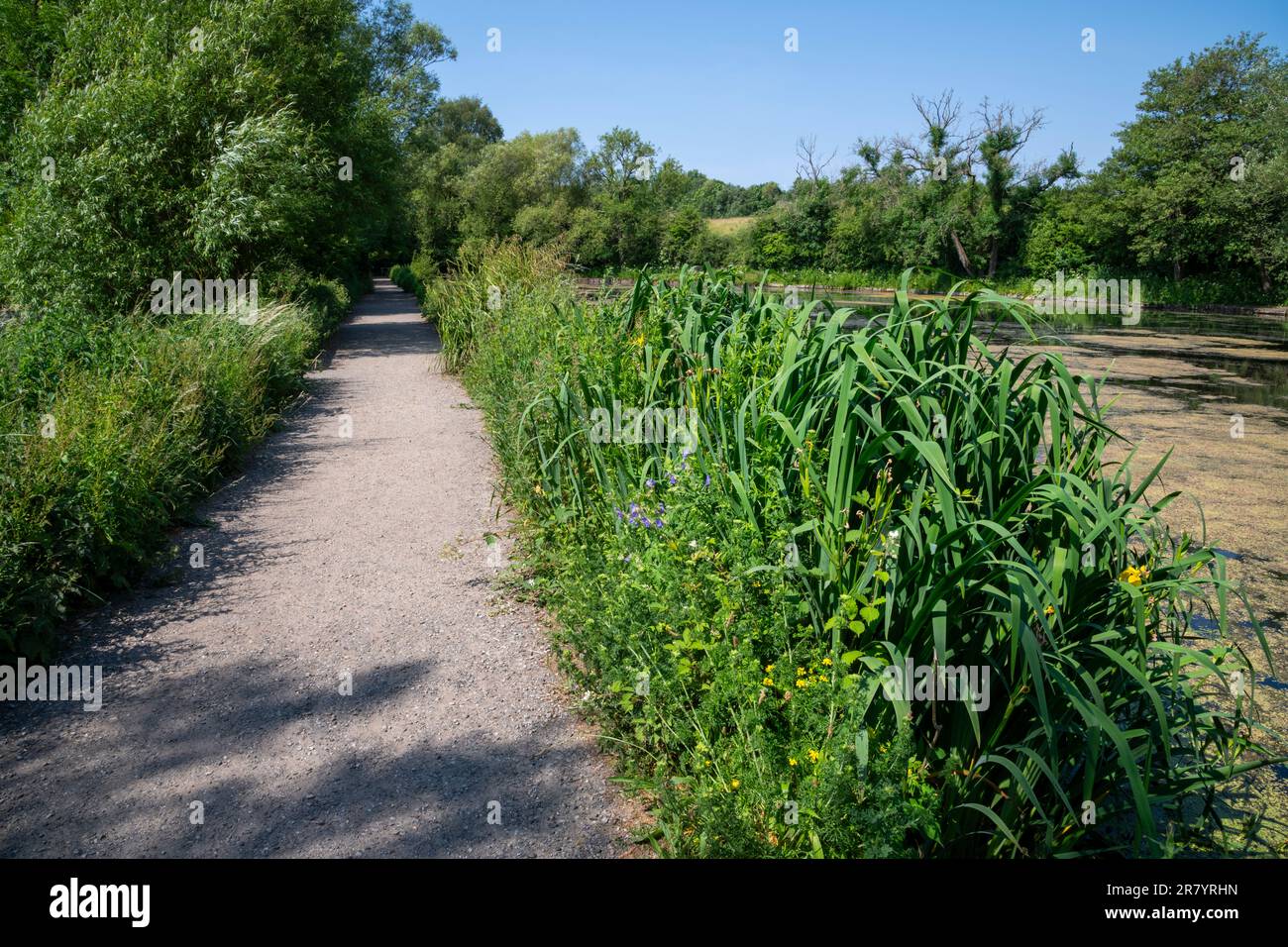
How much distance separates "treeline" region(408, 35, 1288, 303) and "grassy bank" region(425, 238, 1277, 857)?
2704cm

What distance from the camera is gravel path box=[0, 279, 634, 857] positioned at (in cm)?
291

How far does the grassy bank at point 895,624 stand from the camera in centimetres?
236

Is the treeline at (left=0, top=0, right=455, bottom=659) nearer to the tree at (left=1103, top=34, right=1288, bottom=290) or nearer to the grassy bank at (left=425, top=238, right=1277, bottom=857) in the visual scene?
the grassy bank at (left=425, top=238, right=1277, bottom=857)

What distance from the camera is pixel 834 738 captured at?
229 centimetres

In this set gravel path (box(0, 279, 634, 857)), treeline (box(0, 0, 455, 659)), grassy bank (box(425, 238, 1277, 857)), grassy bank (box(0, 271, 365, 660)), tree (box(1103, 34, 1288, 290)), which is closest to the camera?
grassy bank (box(425, 238, 1277, 857))

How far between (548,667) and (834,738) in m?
A: 2.10

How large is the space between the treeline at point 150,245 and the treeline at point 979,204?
975 cm

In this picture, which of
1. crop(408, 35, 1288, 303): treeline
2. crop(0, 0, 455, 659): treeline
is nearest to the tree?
crop(408, 35, 1288, 303): treeline

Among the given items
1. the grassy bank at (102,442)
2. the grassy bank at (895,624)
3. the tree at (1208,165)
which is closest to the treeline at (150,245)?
the grassy bank at (102,442)

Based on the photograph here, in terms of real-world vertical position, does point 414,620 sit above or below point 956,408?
below
